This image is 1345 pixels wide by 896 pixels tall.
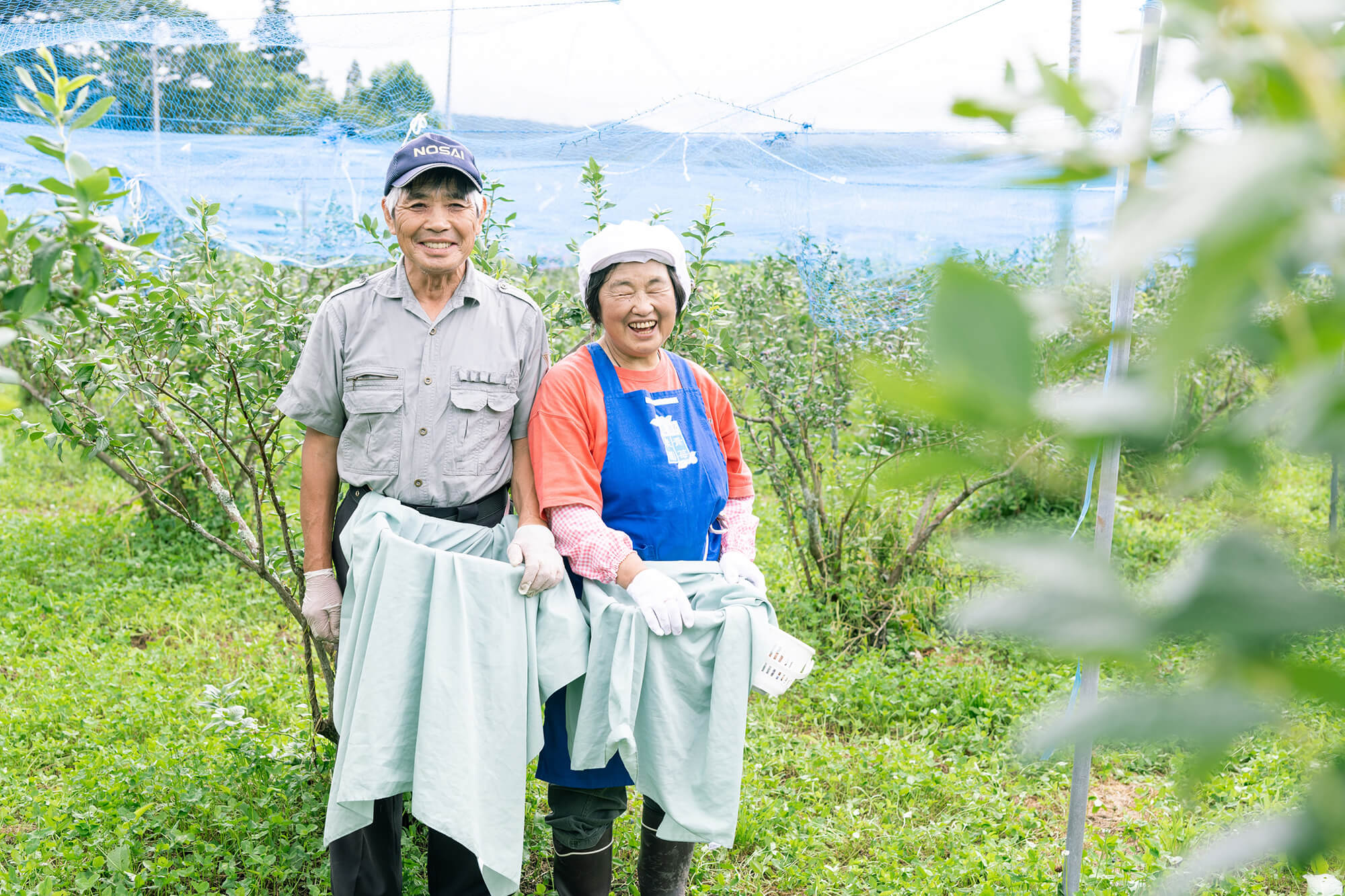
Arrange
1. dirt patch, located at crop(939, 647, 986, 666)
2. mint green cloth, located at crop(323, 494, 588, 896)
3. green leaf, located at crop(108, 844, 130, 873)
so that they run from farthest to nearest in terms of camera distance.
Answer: dirt patch, located at crop(939, 647, 986, 666) < green leaf, located at crop(108, 844, 130, 873) < mint green cloth, located at crop(323, 494, 588, 896)

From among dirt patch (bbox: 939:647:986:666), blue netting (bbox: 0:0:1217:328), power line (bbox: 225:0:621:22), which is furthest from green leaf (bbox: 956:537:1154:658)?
power line (bbox: 225:0:621:22)

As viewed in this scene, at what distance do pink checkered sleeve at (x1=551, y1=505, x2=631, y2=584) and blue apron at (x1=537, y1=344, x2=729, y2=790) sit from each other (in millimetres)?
80

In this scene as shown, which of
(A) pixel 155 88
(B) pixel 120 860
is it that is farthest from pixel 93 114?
(A) pixel 155 88

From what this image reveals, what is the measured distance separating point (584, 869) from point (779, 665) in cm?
67

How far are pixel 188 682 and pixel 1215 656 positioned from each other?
402 centimetres

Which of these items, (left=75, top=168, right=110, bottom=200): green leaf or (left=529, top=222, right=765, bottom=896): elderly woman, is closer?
(left=75, top=168, right=110, bottom=200): green leaf

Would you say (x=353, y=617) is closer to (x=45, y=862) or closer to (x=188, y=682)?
(x=45, y=862)

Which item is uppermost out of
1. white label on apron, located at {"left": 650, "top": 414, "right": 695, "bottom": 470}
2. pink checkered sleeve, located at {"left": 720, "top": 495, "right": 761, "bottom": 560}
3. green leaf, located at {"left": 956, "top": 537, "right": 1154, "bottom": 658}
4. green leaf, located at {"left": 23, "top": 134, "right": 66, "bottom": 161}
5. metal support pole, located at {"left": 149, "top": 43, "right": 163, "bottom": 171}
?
metal support pole, located at {"left": 149, "top": 43, "right": 163, "bottom": 171}

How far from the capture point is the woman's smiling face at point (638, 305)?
228 cm

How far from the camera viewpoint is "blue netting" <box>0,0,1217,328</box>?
15.7ft

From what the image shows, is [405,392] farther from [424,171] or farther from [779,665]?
[779,665]

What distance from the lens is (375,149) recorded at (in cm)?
637

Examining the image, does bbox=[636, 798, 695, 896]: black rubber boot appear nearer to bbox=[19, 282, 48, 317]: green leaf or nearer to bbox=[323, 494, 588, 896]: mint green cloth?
bbox=[323, 494, 588, 896]: mint green cloth

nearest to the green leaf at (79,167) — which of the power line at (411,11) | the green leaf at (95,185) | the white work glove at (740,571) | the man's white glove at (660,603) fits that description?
the green leaf at (95,185)
